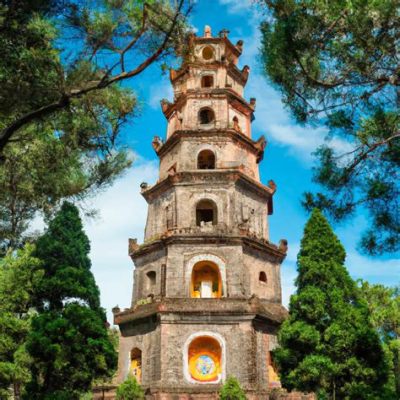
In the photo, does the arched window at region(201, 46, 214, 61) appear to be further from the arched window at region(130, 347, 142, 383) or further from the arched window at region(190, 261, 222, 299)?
the arched window at region(130, 347, 142, 383)

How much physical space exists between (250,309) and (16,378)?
29.8 ft

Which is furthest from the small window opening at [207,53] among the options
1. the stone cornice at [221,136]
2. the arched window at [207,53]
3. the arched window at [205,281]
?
the arched window at [205,281]

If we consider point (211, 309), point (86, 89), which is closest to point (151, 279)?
point (211, 309)

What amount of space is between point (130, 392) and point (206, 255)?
599 centimetres

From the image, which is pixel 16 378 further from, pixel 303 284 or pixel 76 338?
pixel 303 284

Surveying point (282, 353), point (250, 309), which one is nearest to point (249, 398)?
point (282, 353)

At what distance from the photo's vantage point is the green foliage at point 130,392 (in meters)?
17.1

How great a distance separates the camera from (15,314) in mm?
20188

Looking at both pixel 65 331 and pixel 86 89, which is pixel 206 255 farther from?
pixel 86 89

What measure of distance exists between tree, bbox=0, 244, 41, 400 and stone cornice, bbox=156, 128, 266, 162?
8.18 meters

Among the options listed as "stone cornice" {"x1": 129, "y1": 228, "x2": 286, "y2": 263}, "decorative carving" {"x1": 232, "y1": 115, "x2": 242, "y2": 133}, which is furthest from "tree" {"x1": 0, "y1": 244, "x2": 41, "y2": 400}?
"decorative carving" {"x1": 232, "y1": 115, "x2": 242, "y2": 133}

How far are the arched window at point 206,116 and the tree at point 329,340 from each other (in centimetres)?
941

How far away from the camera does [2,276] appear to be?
64.0ft

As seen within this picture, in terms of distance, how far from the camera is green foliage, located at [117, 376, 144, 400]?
56.2ft
